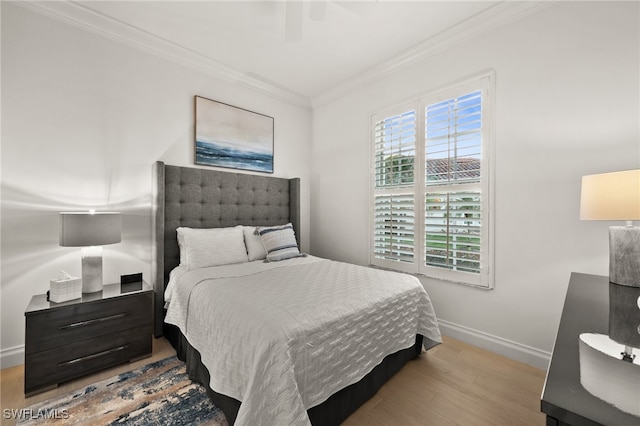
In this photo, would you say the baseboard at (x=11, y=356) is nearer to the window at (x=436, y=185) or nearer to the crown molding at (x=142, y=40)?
the crown molding at (x=142, y=40)

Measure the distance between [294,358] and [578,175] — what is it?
2232 millimetres

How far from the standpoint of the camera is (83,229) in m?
1.95

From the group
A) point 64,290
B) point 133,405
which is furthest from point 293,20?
point 133,405

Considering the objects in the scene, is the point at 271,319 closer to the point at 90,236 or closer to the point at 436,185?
the point at 90,236

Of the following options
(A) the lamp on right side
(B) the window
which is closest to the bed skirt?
(B) the window

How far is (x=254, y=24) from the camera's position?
2.39 m

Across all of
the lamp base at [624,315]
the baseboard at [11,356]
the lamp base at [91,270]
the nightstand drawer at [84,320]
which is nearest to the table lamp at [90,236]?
the lamp base at [91,270]

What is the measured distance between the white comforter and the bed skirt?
0.33 feet

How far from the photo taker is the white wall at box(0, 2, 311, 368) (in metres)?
2.05

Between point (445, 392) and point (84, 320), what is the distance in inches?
99.0

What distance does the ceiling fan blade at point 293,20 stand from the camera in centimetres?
213

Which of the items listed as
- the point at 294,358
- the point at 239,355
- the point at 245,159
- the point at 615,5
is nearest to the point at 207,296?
the point at 239,355

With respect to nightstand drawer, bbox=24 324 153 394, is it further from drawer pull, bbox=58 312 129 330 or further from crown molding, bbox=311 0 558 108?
crown molding, bbox=311 0 558 108

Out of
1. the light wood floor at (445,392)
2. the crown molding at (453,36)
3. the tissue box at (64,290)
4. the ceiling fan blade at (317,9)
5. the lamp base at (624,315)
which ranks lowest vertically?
the light wood floor at (445,392)
